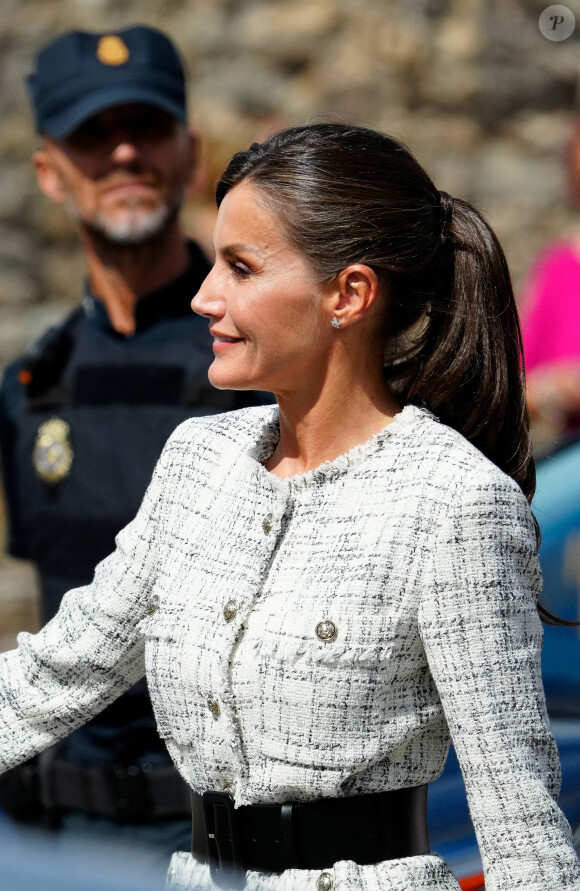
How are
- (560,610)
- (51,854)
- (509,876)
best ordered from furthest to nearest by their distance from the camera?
(560,610), (509,876), (51,854)

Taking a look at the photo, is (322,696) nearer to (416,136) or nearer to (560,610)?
(560,610)

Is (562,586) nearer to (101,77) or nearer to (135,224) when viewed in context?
(135,224)

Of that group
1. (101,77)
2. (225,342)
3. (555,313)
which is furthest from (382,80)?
(225,342)

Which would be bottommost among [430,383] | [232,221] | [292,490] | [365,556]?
[365,556]

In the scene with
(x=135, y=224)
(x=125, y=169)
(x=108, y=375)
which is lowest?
(x=108, y=375)

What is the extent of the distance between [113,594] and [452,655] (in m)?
0.50

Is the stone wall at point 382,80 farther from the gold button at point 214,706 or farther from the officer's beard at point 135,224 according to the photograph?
the gold button at point 214,706

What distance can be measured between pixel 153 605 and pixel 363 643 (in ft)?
1.11

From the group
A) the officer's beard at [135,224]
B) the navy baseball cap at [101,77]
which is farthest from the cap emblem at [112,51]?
the officer's beard at [135,224]

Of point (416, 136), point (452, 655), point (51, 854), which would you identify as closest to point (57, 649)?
point (452, 655)

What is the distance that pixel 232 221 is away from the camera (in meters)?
1.77

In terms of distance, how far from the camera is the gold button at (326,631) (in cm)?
161

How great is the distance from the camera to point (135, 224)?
299cm

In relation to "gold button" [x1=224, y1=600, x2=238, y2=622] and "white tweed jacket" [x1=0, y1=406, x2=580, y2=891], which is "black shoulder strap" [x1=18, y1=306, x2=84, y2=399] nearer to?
"white tweed jacket" [x1=0, y1=406, x2=580, y2=891]
